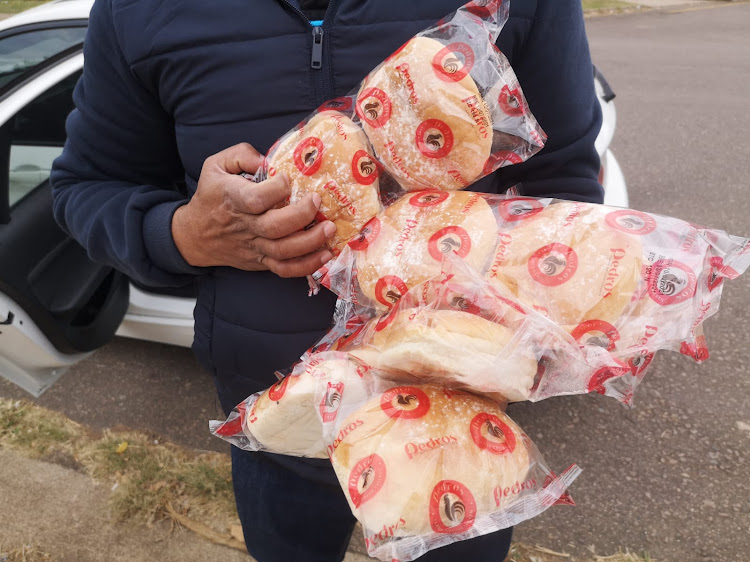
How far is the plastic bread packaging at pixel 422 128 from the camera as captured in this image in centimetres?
89

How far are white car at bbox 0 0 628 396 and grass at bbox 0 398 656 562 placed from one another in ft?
1.45

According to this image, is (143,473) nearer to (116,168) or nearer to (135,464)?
(135,464)

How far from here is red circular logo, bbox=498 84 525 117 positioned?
942 mm

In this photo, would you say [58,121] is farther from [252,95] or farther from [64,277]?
[252,95]

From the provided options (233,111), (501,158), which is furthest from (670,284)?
(233,111)

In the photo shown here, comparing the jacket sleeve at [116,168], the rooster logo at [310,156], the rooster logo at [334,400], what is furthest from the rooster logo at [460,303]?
the jacket sleeve at [116,168]

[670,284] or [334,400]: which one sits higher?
[670,284]

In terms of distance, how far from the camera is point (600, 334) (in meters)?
0.80

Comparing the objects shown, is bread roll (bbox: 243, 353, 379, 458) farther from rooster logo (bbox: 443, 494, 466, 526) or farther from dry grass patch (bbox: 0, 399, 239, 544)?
dry grass patch (bbox: 0, 399, 239, 544)

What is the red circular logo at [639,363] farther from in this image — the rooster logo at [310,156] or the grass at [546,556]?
the grass at [546,556]

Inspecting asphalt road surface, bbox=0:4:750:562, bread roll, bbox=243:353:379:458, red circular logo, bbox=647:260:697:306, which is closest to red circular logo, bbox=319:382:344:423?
bread roll, bbox=243:353:379:458

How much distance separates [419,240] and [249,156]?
1.26 feet

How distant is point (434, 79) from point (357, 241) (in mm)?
272

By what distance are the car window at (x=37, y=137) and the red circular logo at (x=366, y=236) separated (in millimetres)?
2119
